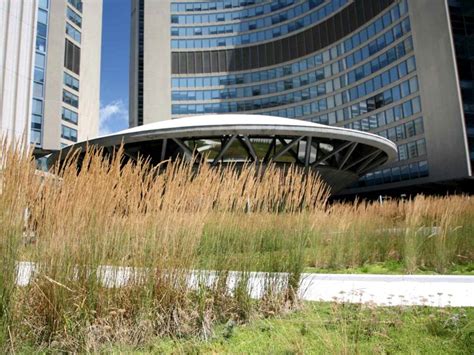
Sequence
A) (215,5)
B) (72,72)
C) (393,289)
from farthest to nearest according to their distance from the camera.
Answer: (215,5), (72,72), (393,289)

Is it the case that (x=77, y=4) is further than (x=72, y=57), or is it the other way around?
(x=77, y=4)

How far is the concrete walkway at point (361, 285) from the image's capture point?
286 centimetres

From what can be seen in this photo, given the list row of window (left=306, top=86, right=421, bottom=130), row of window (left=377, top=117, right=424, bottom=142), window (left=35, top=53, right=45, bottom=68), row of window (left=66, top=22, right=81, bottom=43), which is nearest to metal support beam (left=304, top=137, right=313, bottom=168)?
row of window (left=377, top=117, right=424, bottom=142)

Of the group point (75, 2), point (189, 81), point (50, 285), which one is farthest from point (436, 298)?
point (189, 81)

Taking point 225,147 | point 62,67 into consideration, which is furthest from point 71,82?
point 225,147

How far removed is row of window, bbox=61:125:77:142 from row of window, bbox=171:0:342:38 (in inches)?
1086

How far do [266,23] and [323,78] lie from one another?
13853 millimetres

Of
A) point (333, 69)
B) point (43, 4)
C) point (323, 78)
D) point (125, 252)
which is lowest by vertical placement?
point (125, 252)

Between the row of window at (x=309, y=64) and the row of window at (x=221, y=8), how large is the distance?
352 inches

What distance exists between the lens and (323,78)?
50.7 meters

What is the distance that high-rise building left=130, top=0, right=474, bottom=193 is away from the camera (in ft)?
114

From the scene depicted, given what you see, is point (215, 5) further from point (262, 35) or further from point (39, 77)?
point (39, 77)

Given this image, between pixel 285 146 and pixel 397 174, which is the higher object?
pixel 397 174

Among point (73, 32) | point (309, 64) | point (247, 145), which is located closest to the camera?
point (247, 145)
